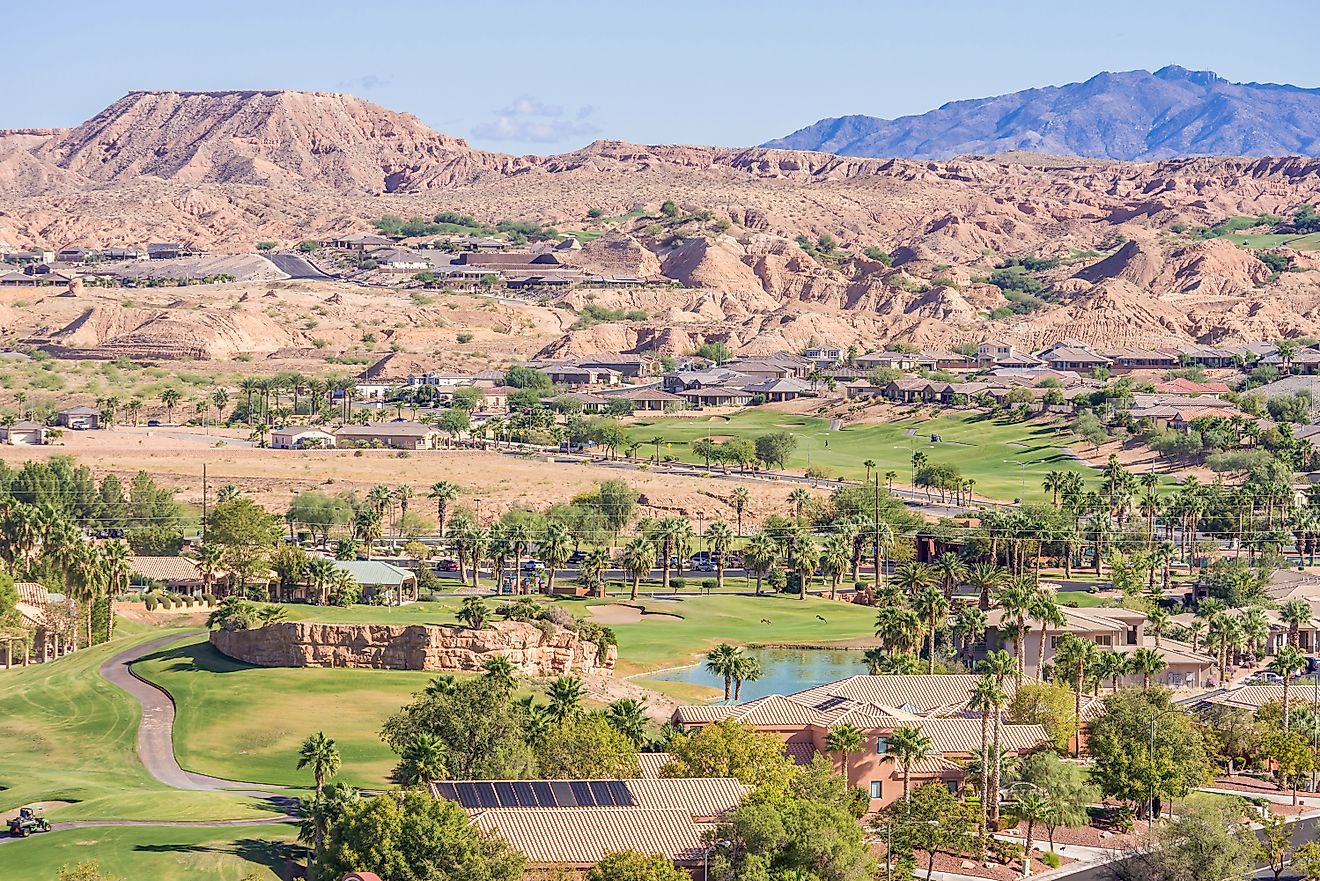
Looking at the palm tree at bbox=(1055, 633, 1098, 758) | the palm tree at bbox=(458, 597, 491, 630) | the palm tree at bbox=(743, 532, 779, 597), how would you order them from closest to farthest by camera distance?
the palm tree at bbox=(1055, 633, 1098, 758) < the palm tree at bbox=(458, 597, 491, 630) < the palm tree at bbox=(743, 532, 779, 597)

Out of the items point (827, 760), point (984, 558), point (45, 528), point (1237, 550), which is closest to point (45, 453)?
point (45, 528)

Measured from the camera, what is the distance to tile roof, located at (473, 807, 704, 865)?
50.7m

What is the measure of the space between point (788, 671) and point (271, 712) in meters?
27.2

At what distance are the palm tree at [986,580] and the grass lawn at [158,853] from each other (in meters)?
43.3

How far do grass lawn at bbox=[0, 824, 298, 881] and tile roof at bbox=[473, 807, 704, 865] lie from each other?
6.40 meters

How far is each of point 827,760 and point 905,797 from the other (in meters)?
2.91

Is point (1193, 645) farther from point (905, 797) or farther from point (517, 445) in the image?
point (517, 445)

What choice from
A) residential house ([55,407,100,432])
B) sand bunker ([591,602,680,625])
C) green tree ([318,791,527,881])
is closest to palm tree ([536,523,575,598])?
sand bunker ([591,602,680,625])

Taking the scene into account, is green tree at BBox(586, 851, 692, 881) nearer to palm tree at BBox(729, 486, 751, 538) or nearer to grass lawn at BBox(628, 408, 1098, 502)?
palm tree at BBox(729, 486, 751, 538)

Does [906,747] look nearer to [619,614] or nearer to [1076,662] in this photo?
[1076,662]

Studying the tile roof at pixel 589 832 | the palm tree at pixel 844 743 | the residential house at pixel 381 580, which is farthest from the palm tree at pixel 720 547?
the tile roof at pixel 589 832

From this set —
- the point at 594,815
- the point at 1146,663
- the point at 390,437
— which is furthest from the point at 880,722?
the point at 390,437

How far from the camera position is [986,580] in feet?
302

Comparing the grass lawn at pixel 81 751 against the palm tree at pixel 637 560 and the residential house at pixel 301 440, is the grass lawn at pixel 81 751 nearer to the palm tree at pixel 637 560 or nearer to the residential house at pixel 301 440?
the palm tree at pixel 637 560
